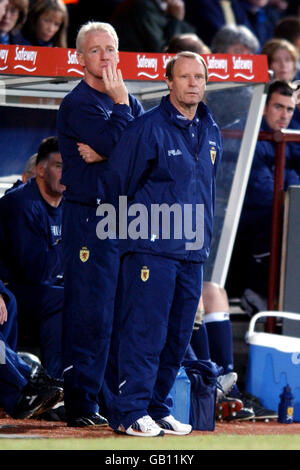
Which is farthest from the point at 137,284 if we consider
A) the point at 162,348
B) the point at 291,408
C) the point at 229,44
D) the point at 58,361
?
the point at 229,44

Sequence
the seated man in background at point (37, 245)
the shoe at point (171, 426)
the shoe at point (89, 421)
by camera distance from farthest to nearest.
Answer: the seated man in background at point (37, 245), the shoe at point (89, 421), the shoe at point (171, 426)

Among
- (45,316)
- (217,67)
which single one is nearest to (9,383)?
(45,316)

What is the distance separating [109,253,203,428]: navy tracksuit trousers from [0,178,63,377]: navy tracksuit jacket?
43.4 inches

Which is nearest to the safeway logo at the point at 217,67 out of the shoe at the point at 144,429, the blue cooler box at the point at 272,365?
the blue cooler box at the point at 272,365

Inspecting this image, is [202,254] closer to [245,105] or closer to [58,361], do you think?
[58,361]

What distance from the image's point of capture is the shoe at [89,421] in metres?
6.24

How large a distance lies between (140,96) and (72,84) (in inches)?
30.8

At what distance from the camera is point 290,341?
7.79 metres

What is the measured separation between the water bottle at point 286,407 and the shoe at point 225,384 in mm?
347

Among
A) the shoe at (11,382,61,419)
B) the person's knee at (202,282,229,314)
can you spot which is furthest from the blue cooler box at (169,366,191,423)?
the person's knee at (202,282,229,314)

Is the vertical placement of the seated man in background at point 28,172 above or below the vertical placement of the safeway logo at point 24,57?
below

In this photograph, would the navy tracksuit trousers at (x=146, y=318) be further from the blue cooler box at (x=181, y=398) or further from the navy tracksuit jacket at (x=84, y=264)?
the blue cooler box at (x=181, y=398)

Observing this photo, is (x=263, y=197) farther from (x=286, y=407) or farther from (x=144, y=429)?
(x=144, y=429)

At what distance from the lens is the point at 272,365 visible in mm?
7746
